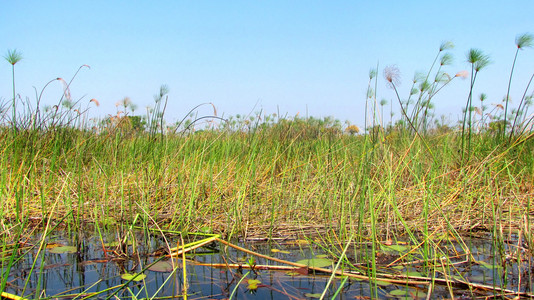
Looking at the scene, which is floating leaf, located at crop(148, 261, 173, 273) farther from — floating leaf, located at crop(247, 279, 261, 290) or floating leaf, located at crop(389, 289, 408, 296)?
floating leaf, located at crop(389, 289, 408, 296)

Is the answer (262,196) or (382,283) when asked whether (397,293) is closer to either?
(382,283)

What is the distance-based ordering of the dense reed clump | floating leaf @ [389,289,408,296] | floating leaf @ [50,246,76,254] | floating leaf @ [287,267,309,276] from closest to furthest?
floating leaf @ [389,289,408,296] → floating leaf @ [287,267,309,276] → floating leaf @ [50,246,76,254] → the dense reed clump

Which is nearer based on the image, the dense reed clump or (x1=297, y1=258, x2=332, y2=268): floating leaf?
(x1=297, y1=258, x2=332, y2=268): floating leaf

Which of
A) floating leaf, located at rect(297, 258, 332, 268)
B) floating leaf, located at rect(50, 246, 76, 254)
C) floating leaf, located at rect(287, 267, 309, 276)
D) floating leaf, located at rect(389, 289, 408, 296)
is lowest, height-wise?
floating leaf, located at rect(389, 289, 408, 296)

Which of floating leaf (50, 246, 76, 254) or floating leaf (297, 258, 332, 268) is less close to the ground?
floating leaf (50, 246, 76, 254)

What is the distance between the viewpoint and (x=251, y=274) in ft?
5.08

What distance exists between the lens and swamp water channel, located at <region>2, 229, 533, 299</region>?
1344 mm

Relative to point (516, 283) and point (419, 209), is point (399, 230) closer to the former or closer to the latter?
point (419, 209)

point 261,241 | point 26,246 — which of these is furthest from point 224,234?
point 26,246

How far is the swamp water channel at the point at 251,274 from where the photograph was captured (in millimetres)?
1344

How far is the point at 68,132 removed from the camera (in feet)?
12.3

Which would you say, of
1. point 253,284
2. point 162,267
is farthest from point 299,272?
point 162,267

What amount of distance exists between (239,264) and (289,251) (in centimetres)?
37

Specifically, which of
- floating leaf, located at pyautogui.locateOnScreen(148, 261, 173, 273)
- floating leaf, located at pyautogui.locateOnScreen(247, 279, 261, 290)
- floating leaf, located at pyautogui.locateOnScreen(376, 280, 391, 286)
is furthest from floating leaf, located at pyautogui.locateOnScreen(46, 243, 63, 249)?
floating leaf, located at pyautogui.locateOnScreen(376, 280, 391, 286)
